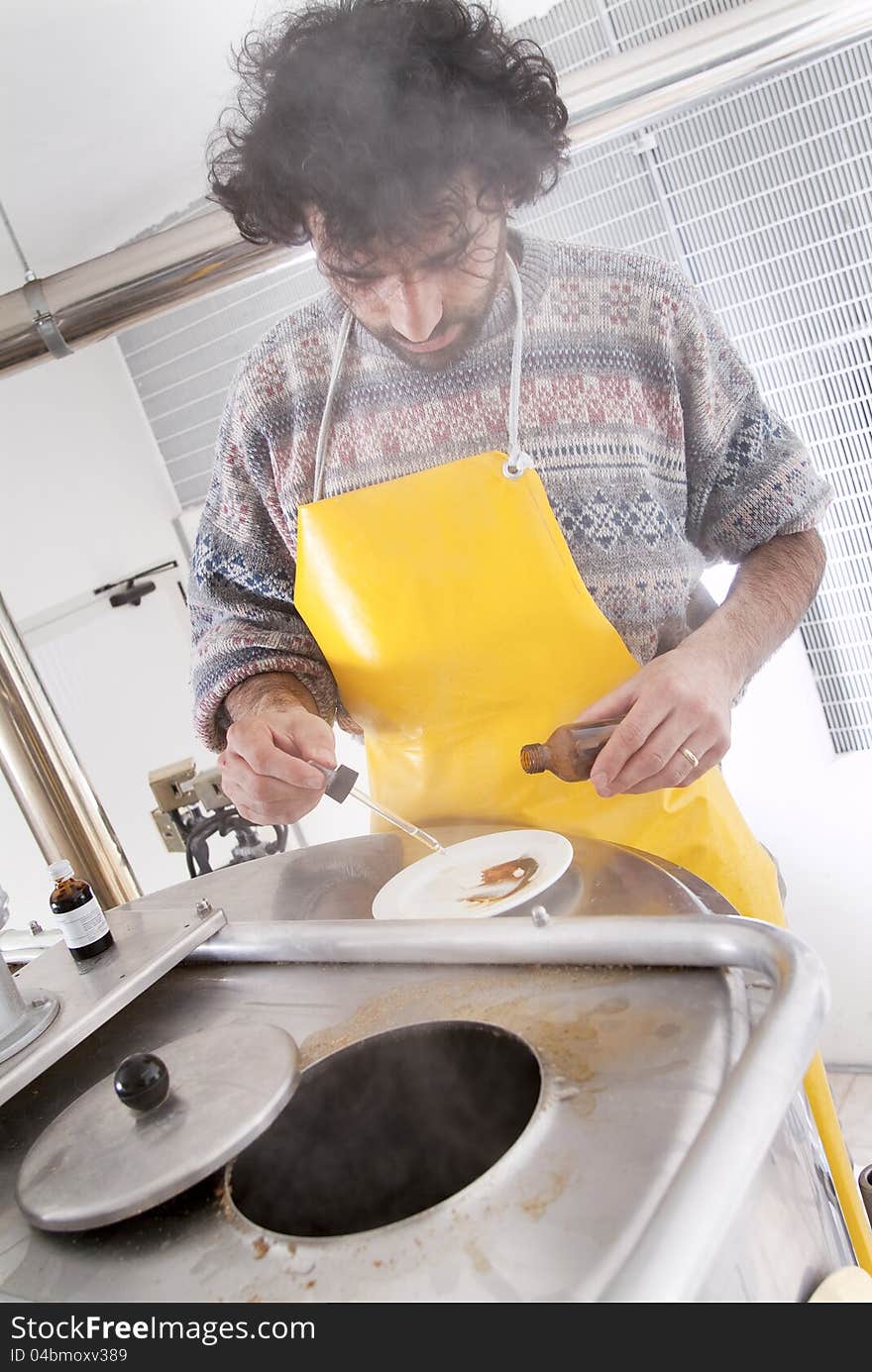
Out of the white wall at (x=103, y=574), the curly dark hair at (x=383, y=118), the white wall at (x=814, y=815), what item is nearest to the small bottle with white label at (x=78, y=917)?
the curly dark hair at (x=383, y=118)

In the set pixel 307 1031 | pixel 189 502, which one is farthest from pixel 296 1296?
pixel 189 502

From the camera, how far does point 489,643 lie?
142cm

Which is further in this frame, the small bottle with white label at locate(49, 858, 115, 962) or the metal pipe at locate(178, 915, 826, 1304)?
the small bottle with white label at locate(49, 858, 115, 962)

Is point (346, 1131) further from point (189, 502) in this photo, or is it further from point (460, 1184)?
point (189, 502)

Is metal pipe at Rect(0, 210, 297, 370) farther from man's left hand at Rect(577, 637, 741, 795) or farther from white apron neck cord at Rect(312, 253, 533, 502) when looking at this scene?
man's left hand at Rect(577, 637, 741, 795)

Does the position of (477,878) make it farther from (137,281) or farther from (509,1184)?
(137,281)

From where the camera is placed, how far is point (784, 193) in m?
2.28

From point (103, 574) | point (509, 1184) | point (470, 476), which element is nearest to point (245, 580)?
point (470, 476)

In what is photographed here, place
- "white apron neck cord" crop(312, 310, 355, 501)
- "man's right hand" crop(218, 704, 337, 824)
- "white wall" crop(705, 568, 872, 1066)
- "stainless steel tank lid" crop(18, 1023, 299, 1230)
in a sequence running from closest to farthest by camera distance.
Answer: "stainless steel tank lid" crop(18, 1023, 299, 1230)
"man's right hand" crop(218, 704, 337, 824)
"white apron neck cord" crop(312, 310, 355, 501)
"white wall" crop(705, 568, 872, 1066)

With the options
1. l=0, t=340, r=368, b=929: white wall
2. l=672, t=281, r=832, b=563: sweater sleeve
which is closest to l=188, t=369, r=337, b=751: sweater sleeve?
l=672, t=281, r=832, b=563: sweater sleeve

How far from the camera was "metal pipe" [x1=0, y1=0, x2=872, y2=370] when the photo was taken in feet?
5.03

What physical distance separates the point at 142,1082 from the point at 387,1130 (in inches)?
9.2

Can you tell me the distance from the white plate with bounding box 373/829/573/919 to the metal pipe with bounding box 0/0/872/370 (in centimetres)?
106

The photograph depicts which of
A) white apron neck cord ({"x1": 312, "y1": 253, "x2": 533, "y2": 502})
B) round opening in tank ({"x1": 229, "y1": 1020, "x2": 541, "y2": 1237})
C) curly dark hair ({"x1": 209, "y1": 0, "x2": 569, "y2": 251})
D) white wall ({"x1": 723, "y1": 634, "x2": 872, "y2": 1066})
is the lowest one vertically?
white wall ({"x1": 723, "y1": 634, "x2": 872, "y2": 1066})
